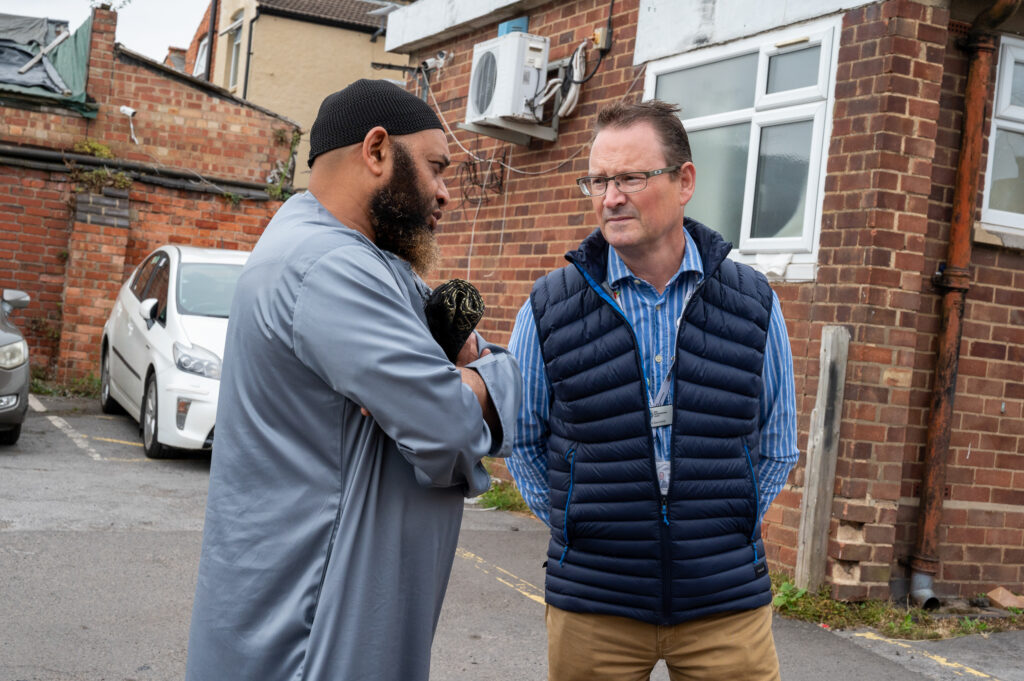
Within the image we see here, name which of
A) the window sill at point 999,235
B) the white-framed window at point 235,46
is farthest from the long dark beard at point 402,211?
the white-framed window at point 235,46

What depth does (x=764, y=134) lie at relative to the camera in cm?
680

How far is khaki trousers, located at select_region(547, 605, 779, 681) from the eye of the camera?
8.68ft

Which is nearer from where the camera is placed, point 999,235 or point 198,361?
point 999,235

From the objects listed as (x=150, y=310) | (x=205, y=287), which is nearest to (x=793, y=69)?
(x=205, y=287)

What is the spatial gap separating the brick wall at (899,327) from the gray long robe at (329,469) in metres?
4.39

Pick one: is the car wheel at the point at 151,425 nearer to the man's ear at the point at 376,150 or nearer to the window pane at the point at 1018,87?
the window pane at the point at 1018,87

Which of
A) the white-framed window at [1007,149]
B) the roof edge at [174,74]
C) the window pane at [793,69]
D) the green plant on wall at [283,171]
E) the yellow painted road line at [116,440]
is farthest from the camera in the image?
the green plant on wall at [283,171]

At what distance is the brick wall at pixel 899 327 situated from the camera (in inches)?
233

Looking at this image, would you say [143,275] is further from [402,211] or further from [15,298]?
[402,211]

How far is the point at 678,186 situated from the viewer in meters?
2.81

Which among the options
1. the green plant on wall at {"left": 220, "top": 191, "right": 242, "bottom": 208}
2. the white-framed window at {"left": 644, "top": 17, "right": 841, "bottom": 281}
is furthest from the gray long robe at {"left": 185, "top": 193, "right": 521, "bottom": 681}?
the green plant on wall at {"left": 220, "top": 191, "right": 242, "bottom": 208}

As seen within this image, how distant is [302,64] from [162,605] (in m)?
20.5

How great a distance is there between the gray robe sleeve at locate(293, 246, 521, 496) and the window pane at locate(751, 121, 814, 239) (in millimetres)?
4845

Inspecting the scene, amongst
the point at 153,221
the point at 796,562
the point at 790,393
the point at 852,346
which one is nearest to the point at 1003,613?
the point at 796,562
